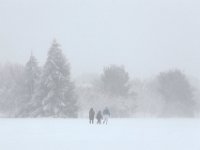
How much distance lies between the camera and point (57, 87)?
59.1 metres

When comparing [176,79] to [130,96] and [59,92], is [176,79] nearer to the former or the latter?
[130,96]

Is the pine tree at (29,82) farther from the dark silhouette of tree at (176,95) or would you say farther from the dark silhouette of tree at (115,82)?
the dark silhouette of tree at (176,95)

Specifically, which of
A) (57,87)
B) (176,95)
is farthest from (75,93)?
(176,95)

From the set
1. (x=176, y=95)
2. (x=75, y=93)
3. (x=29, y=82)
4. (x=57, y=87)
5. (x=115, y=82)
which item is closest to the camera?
(x=57, y=87)

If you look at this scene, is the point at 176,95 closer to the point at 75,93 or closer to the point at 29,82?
the point at 75,93

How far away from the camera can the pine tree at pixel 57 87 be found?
5828 cm

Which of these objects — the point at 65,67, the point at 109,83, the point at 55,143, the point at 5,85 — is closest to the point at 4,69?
the point at 5,85

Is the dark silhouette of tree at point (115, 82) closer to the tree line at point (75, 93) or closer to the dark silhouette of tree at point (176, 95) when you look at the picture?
the tree line at point (75, 93)

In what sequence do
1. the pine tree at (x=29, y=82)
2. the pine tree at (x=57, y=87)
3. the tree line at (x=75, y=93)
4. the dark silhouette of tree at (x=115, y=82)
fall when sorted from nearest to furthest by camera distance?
the pine tree at (x=57, y=87)
the tree line at (x=75, y=93)
the pine tree at (x=29, y=82)
the dark silhouette of tree at (x=115, y=82)

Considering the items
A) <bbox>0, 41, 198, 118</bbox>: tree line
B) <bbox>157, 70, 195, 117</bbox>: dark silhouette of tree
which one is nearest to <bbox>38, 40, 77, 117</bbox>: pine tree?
<bbox>0, 41, 198, 118</bbox>: tree line

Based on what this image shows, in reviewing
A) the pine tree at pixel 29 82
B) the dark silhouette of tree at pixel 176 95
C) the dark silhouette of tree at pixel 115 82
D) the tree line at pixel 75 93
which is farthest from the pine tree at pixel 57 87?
the dark silhouette of tree at pixel 176 95

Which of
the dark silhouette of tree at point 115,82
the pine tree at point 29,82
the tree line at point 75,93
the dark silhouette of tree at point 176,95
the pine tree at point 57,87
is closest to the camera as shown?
the pine tree at point 57,87

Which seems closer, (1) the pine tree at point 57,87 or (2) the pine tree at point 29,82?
(1) the pine tree at point 57,87

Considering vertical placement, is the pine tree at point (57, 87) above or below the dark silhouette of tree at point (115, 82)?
below
